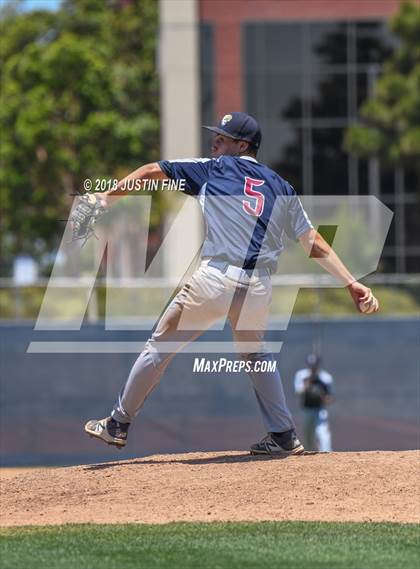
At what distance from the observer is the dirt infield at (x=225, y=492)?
6793 mm

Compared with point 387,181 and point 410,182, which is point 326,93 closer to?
point 387,181

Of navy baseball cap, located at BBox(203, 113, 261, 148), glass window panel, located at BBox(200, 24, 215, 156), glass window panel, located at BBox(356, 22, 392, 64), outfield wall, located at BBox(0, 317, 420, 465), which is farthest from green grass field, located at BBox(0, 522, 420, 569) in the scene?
glass window panel, located at BBox(356, 22, 392, 64)

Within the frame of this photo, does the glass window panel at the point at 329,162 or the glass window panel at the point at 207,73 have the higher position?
the glass window panel at the point at 207,73

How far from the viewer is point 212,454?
836 centimetres

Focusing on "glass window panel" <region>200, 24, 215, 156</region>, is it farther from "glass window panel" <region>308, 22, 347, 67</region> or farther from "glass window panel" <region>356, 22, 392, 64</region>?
"glass window panel" <region>356, 22, 392, 64</region>

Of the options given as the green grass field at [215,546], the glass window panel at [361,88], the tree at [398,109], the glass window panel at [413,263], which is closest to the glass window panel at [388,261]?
the glass window panel at [413,263]

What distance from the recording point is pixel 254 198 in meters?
7.53

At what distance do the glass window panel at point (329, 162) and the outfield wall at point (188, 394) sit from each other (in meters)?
17.5

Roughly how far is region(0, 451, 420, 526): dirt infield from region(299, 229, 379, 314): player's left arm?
101 cm

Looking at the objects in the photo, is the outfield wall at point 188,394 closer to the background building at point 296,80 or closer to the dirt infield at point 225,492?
the dirt infield at point 225,492

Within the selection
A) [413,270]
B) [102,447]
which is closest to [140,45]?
[413,270]

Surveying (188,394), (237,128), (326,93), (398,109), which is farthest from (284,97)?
(237,128)

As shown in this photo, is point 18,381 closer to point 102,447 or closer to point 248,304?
point 102,447

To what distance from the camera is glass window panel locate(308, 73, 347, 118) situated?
112 ft
